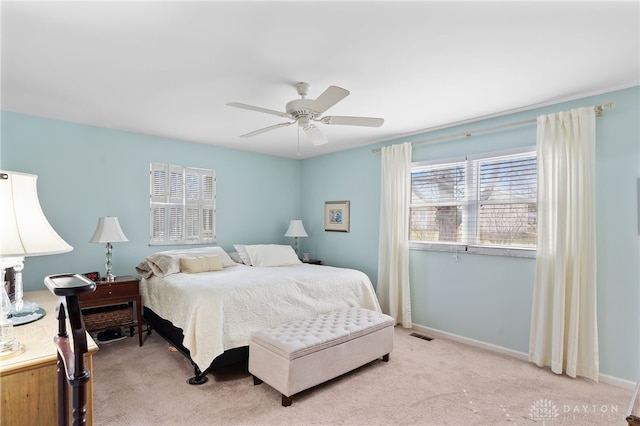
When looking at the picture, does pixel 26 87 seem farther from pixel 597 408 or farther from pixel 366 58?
pixel 597 408

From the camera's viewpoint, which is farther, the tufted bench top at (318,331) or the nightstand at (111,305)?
the nightstand at (111,305)

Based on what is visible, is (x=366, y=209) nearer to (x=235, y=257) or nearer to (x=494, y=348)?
(x=235, y=257)

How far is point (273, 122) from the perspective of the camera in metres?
3.70

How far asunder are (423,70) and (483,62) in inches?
15.4

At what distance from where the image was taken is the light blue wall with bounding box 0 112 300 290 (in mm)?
3492

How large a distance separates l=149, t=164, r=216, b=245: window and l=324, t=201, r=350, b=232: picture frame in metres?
1.72

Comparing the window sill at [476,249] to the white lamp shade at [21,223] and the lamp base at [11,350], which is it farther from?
the lamp base at [11,350]

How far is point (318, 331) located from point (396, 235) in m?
1.87

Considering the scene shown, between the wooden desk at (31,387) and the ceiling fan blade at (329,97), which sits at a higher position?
the ceiling fan blade at (329,97)

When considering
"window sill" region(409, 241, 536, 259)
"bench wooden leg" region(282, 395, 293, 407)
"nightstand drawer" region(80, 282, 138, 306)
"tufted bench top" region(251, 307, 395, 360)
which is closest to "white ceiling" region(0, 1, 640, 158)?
"window sill" region(409, 241, 536, 259)

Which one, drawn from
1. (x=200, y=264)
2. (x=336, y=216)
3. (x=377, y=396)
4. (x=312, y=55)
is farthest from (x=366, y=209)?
(x=312, y=55)

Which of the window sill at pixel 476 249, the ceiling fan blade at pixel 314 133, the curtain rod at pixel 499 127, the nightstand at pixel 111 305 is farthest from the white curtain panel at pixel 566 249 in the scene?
the nightstand at pixel 111 305

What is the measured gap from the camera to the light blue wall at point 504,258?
8.95ft

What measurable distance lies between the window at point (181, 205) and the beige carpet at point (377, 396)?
1.66 metres
